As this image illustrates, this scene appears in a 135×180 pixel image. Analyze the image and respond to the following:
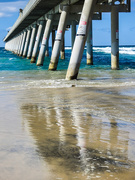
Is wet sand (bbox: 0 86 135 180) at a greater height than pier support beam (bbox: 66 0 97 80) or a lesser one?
lesser

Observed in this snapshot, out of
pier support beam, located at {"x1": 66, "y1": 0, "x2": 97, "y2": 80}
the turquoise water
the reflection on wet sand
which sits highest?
pier support beam, located at {"x1": 66, "y1": 0, "x2": 97, "y2": 80}

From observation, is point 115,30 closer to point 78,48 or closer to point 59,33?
point 59,33

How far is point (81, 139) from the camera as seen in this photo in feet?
13.8

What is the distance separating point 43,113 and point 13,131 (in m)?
1.51

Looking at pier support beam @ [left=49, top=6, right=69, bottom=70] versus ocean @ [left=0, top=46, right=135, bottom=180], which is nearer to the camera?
ocean @ [left=0, top=46, right=135, bottom=180]

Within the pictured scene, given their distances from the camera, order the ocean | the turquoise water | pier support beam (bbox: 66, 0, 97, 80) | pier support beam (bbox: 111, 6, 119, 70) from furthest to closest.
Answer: pier support beam (bbox: 111, 6, 119, 70), pier support beam (bbox: 66, 0, 97, 80), the turquoise water, the ocean

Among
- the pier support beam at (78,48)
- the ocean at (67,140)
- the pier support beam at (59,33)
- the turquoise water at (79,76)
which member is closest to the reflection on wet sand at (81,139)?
the ocean at (67,140)

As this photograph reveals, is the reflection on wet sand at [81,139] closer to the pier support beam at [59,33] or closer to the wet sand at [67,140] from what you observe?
the wet sand at [67,140]

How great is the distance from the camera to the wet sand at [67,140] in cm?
314

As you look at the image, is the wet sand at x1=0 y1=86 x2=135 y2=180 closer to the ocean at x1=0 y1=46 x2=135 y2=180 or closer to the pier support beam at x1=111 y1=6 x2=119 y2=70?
the ocean at x1=0 y1=46 x2=135 y2=180

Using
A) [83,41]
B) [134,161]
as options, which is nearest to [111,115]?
[134,161]

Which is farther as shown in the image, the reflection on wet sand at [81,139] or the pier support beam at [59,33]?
the pier support beam at [59,33]

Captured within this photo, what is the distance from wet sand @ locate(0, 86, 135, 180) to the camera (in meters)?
3.14

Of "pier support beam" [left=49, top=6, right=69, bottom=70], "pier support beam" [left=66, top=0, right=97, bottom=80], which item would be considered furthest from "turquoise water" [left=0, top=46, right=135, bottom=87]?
"pier support beam" [left=49, top=6, right=69, bottom=70]
